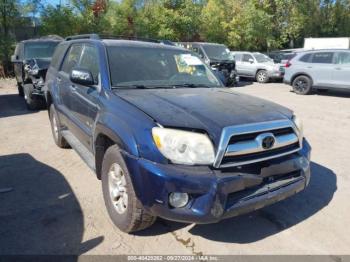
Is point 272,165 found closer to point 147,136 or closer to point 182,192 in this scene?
point 182,192

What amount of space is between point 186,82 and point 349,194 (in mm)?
2403

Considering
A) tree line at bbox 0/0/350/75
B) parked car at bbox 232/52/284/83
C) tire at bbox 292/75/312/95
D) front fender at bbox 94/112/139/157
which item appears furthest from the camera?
tree line at bbox 0/0/350/75

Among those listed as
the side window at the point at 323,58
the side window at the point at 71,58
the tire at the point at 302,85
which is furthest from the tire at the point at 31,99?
the side window at the point at 323,58

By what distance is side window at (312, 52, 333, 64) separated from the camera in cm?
1291

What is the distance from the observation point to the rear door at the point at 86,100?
391cm

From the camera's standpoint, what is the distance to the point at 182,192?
277 centimetres

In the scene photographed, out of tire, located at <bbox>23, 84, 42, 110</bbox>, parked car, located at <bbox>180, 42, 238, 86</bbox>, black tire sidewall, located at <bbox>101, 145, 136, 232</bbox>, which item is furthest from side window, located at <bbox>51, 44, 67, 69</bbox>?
parked car, located at <bbox>180, 42, 238, 86</bbox>

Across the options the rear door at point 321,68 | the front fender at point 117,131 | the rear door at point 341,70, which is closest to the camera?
the front fender at point 117,131

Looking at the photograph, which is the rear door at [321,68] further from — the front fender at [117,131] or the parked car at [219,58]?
the front fender at [117,131]

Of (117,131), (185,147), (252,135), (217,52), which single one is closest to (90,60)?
(117,131)

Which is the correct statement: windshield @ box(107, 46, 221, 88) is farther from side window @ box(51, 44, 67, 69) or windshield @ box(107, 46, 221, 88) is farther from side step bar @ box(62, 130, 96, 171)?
side window @ box(51, 44, 67, 69)

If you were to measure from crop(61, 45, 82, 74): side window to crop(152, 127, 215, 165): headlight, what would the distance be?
2583 mm

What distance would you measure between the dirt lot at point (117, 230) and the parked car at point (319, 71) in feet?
25.4

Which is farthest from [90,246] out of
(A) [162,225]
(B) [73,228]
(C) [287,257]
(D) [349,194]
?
(D) [349,194]
